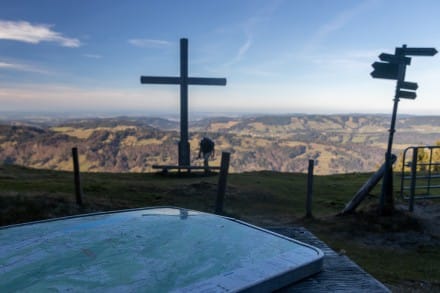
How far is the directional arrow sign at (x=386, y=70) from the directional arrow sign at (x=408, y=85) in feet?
0.74

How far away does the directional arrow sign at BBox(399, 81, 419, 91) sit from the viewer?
29.7 ft

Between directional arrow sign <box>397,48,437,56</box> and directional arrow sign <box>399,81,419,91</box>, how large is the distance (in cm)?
67

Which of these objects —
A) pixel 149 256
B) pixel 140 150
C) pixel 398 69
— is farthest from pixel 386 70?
pixel 140 150

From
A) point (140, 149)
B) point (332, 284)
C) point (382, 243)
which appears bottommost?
point (140, 149)

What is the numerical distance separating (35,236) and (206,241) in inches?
60.1

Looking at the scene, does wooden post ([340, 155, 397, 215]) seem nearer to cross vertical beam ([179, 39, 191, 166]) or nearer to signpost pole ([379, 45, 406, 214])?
signpost pole ([379, 45, 406, 214])

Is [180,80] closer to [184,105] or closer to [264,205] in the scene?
[184,105]

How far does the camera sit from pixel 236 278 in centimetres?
248

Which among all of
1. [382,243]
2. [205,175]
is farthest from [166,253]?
[205,175]

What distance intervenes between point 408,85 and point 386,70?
618 millimetres

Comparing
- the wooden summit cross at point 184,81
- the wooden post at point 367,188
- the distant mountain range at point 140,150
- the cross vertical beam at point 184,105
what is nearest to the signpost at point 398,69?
the wooden post at point 367,188

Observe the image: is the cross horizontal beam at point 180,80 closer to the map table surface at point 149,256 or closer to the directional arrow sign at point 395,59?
the directional arrow sign at point 395,59

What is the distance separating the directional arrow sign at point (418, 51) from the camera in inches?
347

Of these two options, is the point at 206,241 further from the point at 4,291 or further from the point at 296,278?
the point at 4,291
